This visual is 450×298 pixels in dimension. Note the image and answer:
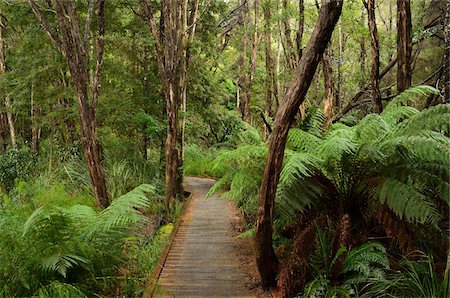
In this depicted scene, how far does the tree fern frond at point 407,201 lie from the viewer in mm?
3361

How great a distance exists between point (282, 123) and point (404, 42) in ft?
10.2

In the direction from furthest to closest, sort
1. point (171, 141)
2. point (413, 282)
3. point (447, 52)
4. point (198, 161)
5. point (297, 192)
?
point (198, 161) → point (171, 141) → point (447, 52) → point (297, 192) → point (413, 282)

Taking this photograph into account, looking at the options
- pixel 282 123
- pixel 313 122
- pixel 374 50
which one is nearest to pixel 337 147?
pixel 282 123

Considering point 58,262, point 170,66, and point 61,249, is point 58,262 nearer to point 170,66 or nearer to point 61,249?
point 61,249

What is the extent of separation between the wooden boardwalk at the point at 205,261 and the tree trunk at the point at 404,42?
3.61 metres

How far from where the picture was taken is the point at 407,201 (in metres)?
3.52

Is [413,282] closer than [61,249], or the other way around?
[413,282]

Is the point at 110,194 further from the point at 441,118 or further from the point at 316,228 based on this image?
the point at 441,118

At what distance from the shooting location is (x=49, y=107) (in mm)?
11227

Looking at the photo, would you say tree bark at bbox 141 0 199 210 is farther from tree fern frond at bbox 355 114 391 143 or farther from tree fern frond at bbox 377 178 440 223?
tree fern frond at bbox 377 178 440 223

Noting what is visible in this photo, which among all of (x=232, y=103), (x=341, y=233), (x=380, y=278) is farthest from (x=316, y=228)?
(x=232, y=103)

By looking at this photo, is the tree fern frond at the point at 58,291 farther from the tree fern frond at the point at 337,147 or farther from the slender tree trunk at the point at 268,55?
the slender tree trunk at the point at 268,55

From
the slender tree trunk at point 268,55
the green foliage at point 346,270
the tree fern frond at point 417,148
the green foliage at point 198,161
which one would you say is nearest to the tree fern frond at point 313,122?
the tree fern frond at point 417,148

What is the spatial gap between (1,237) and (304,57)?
11.7 feet
